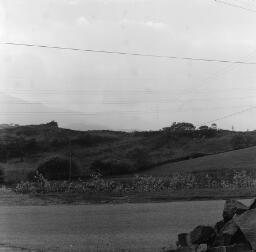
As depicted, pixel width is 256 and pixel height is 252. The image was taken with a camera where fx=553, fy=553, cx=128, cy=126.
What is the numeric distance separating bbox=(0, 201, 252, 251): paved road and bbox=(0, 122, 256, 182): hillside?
30077 mm

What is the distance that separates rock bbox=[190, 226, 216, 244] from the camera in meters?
10.4

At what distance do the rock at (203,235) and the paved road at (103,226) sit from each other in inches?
80.9

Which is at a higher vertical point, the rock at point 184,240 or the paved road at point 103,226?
the rock at point 184,240

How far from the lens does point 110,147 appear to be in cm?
7394

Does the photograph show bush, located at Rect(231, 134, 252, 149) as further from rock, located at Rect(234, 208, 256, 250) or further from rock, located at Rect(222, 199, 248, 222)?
rock, located at Rect(234, 208, 256, 250)

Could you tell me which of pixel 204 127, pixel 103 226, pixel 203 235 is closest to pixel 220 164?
pixel 204 127

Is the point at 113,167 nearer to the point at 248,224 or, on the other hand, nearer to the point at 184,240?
the point at 184,240

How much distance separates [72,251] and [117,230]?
352 cm

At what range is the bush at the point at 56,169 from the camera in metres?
53.8

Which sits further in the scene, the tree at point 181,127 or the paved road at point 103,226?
the tree at point 181,127

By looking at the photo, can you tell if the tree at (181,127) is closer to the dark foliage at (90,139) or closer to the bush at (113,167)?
the dark foliage at (90,139)

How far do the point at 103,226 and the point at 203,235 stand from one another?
6.85 meters

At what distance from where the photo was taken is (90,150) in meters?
73.1

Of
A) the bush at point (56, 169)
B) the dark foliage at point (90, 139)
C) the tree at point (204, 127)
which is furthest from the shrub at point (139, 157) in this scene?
the tree at point (204, 127)
